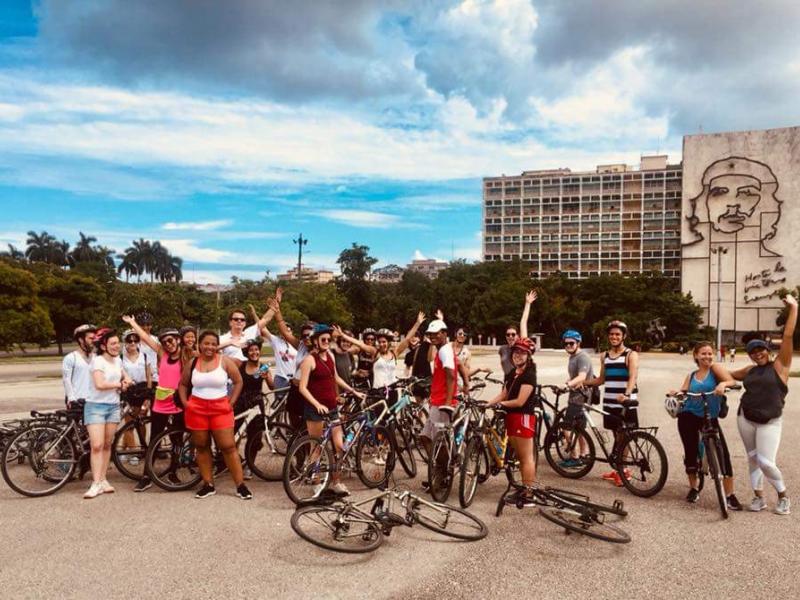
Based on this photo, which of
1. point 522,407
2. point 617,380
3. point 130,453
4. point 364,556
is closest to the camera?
point 364,556

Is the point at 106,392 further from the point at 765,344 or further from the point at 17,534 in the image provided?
the point at 765,344

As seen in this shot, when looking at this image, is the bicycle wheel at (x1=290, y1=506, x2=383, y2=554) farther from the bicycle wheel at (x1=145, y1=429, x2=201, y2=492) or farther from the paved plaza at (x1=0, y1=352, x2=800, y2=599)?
the bicycle wheel at (x1=145, y1=429, x2=201, y2=492)

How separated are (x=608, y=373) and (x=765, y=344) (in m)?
1.78

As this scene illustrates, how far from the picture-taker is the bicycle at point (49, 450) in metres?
7.03

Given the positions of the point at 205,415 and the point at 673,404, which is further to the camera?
the point at 673,404

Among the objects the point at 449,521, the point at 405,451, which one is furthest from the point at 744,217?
the point at 449,521

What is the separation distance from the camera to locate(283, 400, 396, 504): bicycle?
6684 millimetres

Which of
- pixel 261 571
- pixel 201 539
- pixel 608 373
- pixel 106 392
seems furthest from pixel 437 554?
pixel 106 392

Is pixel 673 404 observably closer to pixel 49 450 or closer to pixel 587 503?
pixel 587 503

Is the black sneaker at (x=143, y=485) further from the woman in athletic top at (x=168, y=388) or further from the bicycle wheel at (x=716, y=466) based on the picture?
the bicycle wheel at (x=716, y=466)

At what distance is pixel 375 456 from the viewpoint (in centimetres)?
734

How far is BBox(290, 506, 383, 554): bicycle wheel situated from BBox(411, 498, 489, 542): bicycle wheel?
514 millimetres

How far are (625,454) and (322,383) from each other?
354 centimetres

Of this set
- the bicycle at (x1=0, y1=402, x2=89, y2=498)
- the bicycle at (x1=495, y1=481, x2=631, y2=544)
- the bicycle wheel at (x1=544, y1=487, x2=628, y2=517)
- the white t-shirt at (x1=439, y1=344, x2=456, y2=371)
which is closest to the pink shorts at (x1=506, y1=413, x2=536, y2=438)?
the bicycle at (x1=495, y1=481, x2=631, y2=544)
